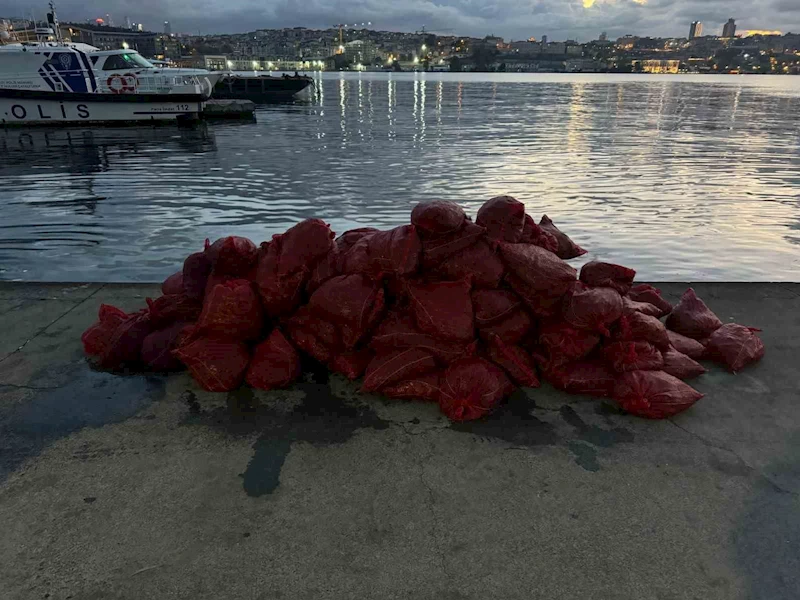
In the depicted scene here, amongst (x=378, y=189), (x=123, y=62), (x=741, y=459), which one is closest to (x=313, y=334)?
(x=741, y=459)

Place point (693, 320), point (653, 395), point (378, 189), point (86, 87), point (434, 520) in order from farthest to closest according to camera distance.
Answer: point (86, 87) < point (378, 189) < point (693, 320) < point (653, 395) < point (434, 520)

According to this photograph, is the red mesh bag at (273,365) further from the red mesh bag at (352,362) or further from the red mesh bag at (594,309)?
the red mesh bag at (594,309)

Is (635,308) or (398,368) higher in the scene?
(635,308)

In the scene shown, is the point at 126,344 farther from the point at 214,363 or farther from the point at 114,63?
the point at 114,63

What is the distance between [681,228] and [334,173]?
8.72m

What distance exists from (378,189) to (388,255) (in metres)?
8.98

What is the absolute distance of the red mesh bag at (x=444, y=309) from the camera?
3.51m

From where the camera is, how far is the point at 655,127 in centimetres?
2756

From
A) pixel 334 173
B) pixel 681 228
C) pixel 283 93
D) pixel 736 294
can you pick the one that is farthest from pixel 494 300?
pixel 283 93

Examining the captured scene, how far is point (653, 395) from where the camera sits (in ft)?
10.9

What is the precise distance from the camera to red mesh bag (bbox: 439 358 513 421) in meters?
3.31

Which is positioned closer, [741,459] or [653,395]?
[741,459]

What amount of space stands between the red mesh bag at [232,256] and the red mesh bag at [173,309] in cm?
34

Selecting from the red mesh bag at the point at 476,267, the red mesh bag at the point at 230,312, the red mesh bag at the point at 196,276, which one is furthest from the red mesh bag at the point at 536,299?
the red mesh bag at the point at 196,276
